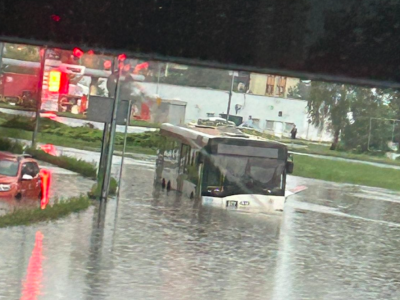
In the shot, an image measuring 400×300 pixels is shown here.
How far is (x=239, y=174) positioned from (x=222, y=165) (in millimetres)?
284

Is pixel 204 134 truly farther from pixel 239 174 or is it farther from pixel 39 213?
pixel 39 213

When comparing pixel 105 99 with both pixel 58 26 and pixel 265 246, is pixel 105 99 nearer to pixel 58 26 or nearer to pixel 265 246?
pixel 58 26

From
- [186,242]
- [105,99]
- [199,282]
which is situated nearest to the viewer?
[105,99]

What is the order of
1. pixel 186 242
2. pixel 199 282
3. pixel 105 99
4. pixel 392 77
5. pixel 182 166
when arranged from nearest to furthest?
pixel 392 77 < pixel 105 99 < pixel 182 166 < pixel 199 282 < pixel 186 242

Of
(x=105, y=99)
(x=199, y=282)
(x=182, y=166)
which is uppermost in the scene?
(x=105, y=99)

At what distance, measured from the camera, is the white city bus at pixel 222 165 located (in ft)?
10.5

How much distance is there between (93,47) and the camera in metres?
0.67

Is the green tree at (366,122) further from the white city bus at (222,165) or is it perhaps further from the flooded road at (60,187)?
the flooded road at (60,187)

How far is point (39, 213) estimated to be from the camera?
17.3ft

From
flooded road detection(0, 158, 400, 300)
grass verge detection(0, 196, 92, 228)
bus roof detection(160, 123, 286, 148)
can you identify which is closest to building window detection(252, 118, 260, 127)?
bus roof detection(160, 123, 286, 148)

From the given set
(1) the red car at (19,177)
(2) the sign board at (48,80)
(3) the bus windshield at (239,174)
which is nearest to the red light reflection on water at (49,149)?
(1) the red car at (19,177)

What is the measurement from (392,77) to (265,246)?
5.01 meters

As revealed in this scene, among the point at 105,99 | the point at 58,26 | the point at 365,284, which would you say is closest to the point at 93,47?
the point at 58,26

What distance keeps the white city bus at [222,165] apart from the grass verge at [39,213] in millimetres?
1347
